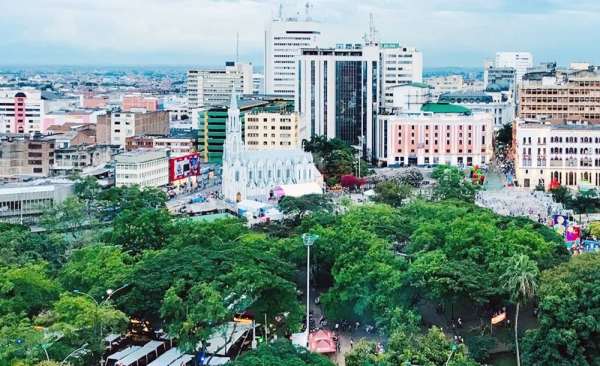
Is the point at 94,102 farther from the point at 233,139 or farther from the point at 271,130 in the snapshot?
the point at 233,139

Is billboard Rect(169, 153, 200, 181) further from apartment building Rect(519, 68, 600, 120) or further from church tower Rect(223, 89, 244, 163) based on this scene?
apartment building Rect(519, 68, 600, 120)

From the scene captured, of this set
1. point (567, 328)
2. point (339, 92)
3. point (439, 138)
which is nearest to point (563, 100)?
point (439, 138)

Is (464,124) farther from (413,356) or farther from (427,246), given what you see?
(413,356)

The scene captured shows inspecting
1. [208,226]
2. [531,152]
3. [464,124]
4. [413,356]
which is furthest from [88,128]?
[413,356]

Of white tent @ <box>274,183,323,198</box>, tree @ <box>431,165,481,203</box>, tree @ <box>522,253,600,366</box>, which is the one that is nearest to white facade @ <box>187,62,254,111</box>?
white tent @ <box>274,183,323,198</box>

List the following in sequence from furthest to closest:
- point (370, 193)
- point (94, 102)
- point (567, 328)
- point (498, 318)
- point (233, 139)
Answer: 1. point (94, 102)
2. point (233, 139)
3. point (370, 193)
4. point (498, 318)
5. point (567, 328)
